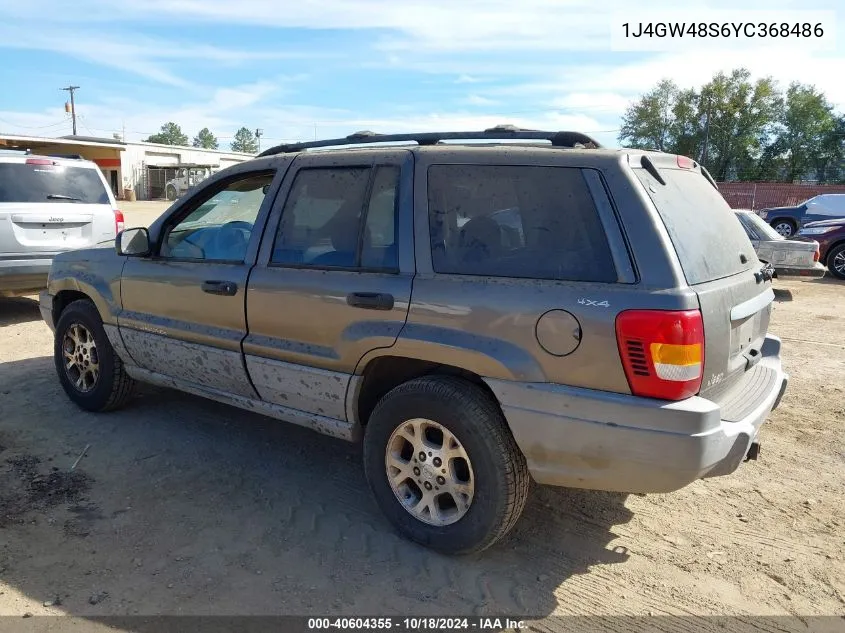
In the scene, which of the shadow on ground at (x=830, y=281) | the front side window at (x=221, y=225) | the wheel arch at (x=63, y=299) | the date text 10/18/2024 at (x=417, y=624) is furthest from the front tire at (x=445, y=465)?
the shadow on ground at (x=830, y=281)

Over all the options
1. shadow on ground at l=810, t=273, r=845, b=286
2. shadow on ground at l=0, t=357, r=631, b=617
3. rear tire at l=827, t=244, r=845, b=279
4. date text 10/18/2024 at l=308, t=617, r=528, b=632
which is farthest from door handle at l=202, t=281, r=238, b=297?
rear tire at l=827, t=244, r=845, b=279

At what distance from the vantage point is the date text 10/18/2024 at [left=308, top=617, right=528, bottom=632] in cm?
275

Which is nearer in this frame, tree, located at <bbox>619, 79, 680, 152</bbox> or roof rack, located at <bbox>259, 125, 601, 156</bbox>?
roof rack, located at <bbox>259, 125, 601, 156</bbox>

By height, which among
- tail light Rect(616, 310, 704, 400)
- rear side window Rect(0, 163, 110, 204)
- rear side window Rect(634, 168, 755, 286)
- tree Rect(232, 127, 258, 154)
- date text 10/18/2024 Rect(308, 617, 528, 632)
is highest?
tree Rect(232, 127, 258, 154)

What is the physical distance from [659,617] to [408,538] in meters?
1.18

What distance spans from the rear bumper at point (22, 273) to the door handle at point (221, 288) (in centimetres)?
442

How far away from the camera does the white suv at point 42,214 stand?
750 cm

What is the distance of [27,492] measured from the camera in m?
3.82

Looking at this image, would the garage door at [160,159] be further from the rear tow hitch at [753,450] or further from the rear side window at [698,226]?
the rear tow hitch at [753,450]

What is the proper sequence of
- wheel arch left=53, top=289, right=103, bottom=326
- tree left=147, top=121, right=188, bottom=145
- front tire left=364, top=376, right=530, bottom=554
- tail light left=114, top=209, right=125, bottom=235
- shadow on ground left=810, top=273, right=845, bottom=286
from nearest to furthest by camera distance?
front tire left=364, top=376, right=530, bottom=554 → wheel arch left=53, top=289, right=103, bottom=326 → tail light left=114, top=209, right=125, bottom=235 → shadow on ground left=810, top=273, right=845, bottom=286 → tree left=147, top=121, right=188, bottom=145

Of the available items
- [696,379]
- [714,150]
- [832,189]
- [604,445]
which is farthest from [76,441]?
[714,150]

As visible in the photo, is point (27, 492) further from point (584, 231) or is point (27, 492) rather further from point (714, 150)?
point (714, 150)

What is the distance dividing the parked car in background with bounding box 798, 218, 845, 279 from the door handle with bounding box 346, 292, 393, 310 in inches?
526

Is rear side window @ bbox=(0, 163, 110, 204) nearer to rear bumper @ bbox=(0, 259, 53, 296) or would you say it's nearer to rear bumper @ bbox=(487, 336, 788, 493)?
rear bumper @ bbox=(0, 259, 53, 296)
